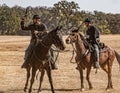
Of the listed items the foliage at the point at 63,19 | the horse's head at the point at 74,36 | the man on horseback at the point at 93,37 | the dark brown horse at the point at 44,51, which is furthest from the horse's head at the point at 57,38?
the foliage at the point at 63,19

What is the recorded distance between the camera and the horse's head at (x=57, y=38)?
13100mm

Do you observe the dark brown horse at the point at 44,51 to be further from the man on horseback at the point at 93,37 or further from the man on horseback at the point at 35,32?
the man on horseback at the point at 93,37

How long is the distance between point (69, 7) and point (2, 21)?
19416 millimetres

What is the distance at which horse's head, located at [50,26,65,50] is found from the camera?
43.0 ft

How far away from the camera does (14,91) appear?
53.3 feet

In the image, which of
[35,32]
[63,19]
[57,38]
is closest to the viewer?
[57,38]

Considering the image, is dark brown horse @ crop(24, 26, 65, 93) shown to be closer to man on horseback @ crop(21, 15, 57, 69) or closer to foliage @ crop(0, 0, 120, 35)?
man on horseback @ crop(21, 15, 57, 69)

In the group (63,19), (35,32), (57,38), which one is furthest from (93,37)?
(63,19)

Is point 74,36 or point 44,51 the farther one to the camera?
point 74,36

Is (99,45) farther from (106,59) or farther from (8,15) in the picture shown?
(8,15)

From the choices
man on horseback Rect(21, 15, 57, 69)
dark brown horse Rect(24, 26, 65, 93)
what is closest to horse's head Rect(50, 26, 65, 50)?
dark brown horse Rect(24, 26, 65, 93)

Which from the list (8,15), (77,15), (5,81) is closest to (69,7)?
(77,15)

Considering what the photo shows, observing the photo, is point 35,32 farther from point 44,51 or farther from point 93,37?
point 93,37

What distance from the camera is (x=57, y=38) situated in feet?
43.9
